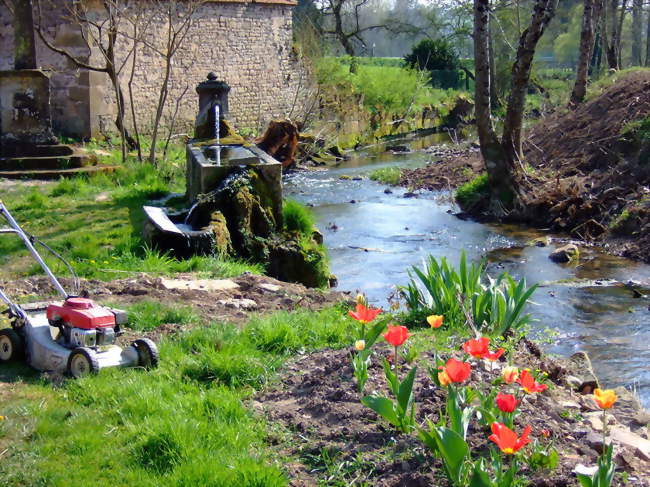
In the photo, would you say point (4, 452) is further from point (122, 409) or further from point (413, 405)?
point (413, 405)

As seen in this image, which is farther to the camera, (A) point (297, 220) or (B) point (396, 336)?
(A) point (297, 220)

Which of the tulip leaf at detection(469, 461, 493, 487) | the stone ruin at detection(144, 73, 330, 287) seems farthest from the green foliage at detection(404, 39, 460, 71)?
the tulip leaf at detection(469, 461, 493, 487)

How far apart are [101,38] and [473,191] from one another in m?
8.34

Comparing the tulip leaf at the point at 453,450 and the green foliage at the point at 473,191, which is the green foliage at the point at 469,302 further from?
the green foliage at the point at 473,191

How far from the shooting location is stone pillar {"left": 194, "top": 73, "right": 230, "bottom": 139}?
1376 centimetres

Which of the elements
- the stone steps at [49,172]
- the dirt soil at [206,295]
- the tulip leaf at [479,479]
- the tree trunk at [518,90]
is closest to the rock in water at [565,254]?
the tree trunk at [518,90]

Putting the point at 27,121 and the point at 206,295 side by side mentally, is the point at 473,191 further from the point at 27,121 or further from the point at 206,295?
the point at 206,295

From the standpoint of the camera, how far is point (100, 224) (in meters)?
10.4

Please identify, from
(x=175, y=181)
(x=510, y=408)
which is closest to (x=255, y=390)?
(x=510, y=408)

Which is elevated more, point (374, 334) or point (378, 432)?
point (374, 334)

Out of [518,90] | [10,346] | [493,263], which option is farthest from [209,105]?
[10,346]

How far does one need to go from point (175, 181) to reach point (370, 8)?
61.8m

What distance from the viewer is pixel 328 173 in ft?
72.0

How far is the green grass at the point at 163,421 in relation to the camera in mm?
4023
